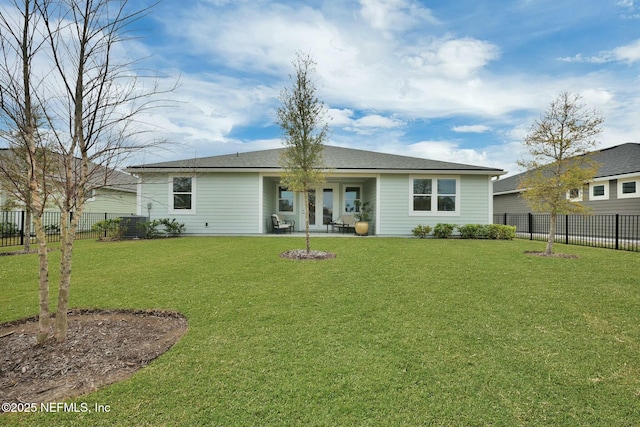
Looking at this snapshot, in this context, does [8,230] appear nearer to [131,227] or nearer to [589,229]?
[131,227]

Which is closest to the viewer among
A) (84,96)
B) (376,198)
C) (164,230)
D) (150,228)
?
(84,96)

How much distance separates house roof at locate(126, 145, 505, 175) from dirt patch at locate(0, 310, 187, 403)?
8404 millimetres

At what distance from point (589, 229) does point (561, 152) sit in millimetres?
8915

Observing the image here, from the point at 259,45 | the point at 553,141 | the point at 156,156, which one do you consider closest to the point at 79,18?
the point at 156,156

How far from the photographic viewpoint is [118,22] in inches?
113

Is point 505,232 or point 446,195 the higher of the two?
point 446,195

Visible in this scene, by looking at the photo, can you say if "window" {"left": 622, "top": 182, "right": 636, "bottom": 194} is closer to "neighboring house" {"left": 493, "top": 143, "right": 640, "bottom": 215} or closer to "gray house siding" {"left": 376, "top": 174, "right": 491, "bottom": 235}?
"neighboring house" {"left": 493, "top": 143, "right": 640, "bottom": 215}

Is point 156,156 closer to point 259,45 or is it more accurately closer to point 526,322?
point 526,322

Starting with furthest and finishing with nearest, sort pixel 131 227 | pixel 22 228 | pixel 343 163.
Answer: pixel 343 163, pixel 131 227, pixel 22 228

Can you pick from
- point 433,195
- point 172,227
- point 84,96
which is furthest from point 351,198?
point 84,96

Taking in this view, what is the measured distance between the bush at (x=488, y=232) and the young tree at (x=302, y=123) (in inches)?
300

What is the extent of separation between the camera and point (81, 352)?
277 cm

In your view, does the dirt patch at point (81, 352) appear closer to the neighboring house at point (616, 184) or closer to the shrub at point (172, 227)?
the shrub at point (172, 227)

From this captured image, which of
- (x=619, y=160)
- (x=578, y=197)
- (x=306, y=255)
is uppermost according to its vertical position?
(x=619, y=160)
